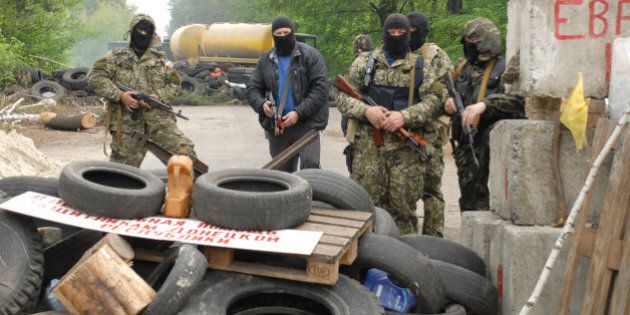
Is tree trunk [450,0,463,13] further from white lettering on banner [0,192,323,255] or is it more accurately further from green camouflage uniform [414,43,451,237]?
white lettering on banner [0,192,323,255]

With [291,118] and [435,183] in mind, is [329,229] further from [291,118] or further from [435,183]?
[291,118]

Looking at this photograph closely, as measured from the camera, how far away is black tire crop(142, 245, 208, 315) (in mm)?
3709

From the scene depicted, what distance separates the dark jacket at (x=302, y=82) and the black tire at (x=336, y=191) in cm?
230

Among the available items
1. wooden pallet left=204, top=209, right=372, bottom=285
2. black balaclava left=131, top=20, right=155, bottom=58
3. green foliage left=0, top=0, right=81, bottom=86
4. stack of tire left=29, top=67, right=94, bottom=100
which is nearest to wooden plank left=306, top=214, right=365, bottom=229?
wooden pallet left=204, top=209, right=372, bottom=285

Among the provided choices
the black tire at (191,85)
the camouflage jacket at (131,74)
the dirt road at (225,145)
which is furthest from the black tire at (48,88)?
the camouflage jacket at (131,74)

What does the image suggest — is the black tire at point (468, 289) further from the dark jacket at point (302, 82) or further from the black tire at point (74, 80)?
the black tire at point (74, 80)

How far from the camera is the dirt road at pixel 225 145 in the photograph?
11.9m

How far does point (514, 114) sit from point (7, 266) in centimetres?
383

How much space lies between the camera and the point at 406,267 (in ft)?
14.3

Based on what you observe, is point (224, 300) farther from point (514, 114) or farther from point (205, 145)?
point (205, 145)

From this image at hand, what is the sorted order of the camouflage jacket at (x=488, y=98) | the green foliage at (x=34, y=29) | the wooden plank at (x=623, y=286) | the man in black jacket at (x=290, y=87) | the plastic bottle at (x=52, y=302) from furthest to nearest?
1. the green foliage at (x=34, y=29)
2. the man in black jacket at (x=290, y=87)
3. the camouflage jacket at (x=488, y=98)
4. the plastic bottle at (x=52, y=302)
5. the wooden plank at (x=623, y=286)

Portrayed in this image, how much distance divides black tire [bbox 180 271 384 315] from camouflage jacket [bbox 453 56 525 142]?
2.22 metres

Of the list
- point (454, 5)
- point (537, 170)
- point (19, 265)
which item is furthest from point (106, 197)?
point (454, 5)

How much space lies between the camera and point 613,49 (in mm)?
4254
